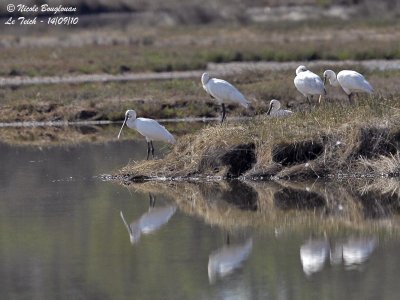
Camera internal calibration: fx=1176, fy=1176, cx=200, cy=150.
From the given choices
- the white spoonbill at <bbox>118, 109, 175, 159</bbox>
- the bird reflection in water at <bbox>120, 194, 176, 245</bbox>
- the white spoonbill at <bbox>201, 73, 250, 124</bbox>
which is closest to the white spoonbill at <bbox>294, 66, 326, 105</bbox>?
the white spoonbill at <bbox>201, 73, 250, 124</bbox>

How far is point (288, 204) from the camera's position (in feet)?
45.2

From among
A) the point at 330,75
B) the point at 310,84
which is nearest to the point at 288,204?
the point at 310,84

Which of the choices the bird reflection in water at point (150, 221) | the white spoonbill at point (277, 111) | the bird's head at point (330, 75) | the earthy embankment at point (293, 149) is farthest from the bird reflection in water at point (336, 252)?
the bird's head at point (330, 75)

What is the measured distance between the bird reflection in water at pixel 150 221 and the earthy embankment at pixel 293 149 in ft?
5.96

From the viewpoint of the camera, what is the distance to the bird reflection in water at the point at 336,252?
34.3ft

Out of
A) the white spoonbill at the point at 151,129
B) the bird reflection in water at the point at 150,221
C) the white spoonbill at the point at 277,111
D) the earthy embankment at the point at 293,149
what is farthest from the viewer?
the white spoonbill at the point at 277,111

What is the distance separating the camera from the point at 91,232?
12.5 metres

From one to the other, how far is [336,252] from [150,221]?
2737 mm

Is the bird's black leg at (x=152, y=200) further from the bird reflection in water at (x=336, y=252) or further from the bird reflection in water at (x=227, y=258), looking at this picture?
the bird reflection in water at (x=336, y=252)

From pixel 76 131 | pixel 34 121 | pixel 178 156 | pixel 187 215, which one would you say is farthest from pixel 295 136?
pixel 34 121

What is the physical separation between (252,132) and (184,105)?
9296mm

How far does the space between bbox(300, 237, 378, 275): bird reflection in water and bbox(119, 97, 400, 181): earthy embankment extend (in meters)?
3.91

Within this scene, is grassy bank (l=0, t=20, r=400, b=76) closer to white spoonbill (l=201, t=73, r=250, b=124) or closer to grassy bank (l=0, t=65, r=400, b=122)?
grassy bank (l=0, t=65, r=400, b=122)

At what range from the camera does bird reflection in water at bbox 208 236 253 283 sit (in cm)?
1033
